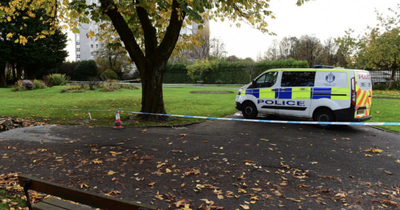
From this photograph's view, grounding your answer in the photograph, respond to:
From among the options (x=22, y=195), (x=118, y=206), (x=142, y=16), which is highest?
(x=142, y=16)

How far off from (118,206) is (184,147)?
4383 millimetres

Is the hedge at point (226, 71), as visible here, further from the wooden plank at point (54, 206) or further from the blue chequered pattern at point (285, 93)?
the wooden plank at point (54, 206)

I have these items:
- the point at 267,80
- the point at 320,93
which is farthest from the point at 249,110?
the point at 320,93

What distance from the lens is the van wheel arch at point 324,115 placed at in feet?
27.0

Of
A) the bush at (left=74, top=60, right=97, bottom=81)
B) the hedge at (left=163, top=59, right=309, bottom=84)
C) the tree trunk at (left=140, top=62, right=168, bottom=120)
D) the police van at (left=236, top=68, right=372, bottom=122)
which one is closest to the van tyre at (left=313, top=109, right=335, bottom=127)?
the police van at (left=236, top=68, right=372, bottom=122)

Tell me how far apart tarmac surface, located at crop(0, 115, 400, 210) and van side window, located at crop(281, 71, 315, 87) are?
1449 millimetres

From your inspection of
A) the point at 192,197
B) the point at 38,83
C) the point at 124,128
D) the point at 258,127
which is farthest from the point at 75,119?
the point at 38,83

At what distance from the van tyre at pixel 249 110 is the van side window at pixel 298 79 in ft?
4.61

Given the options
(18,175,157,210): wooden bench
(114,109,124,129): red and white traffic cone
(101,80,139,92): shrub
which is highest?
(101,80,139,92): shrub

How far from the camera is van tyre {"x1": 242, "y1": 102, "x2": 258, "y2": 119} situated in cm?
996

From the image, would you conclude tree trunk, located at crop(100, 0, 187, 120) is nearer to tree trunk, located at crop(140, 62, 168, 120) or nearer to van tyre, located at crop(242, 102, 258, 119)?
tree trunk, located at crop(140, 62, 168, 120)

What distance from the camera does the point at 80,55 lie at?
97688 mm

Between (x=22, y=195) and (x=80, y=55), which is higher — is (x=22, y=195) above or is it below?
below

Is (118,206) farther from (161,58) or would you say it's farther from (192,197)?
(161,58)
